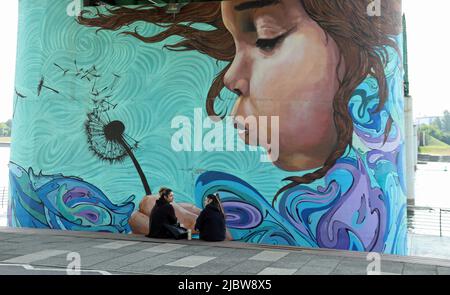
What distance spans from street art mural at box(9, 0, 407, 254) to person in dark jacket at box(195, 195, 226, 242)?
1074 mm

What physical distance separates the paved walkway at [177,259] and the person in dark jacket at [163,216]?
311mm

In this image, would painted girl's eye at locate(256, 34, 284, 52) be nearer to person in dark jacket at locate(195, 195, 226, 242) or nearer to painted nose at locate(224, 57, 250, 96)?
painted nose at locate(224, 57, 250, 96)

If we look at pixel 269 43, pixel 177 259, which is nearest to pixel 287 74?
pixel 269 43

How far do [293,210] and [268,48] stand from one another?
159 inches

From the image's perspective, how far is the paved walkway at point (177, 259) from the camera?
24.0ft

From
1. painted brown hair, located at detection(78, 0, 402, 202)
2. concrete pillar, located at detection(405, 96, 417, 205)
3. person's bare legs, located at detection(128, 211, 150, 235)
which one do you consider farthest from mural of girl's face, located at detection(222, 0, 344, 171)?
concrete pillar, located at detection(405, 96, 417, 205)

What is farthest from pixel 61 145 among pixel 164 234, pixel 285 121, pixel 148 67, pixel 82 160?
pixel 285 121

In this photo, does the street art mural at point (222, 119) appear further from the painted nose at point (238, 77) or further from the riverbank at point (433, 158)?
the riverbank at point (433, 158)

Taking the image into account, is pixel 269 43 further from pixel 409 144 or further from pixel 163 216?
pixel 409 144

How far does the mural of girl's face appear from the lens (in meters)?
11.0

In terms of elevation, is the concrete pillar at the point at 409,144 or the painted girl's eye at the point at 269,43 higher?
the painted girl's eye at the point at 269,43

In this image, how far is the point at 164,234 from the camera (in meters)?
10.3

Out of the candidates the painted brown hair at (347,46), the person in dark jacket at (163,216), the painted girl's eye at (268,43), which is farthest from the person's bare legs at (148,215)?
the painted girl's eye at (268,43)
